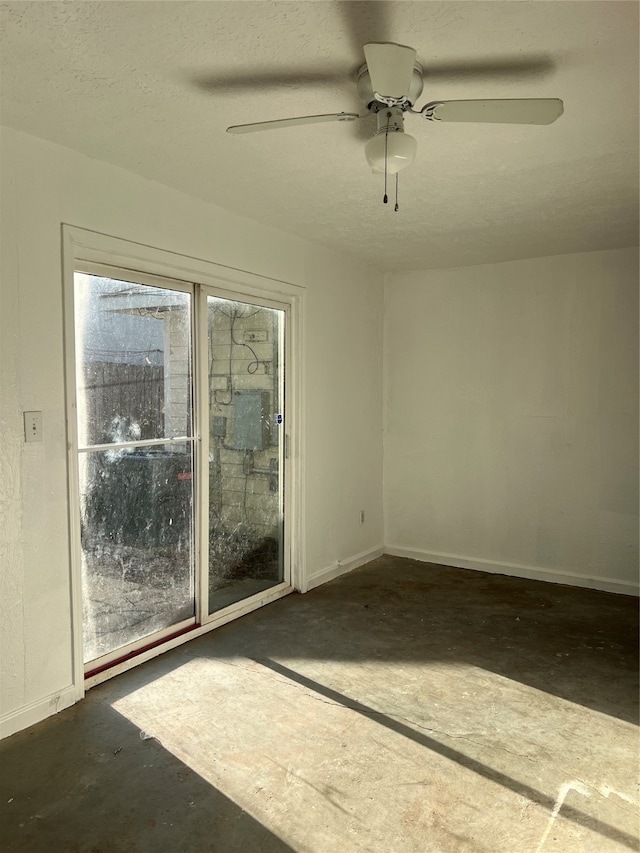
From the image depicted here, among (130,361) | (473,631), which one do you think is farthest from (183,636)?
(473,631)

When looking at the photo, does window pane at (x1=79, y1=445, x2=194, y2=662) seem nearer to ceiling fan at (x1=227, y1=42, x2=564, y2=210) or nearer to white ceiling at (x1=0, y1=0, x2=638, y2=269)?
white ceiling at (x1=0, y1=0, x2=638, y2=269)

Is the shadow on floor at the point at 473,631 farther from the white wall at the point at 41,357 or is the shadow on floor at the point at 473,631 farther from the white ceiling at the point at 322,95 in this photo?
the white ceiling at the point at 322,95

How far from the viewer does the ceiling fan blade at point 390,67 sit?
169cm

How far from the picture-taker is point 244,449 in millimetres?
3938

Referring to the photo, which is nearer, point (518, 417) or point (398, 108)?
point (398, 108)

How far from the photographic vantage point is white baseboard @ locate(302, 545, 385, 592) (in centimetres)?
449

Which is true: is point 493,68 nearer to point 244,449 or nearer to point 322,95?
point 322,95

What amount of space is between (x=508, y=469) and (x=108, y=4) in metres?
4.15

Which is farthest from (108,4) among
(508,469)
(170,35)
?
(508,469)

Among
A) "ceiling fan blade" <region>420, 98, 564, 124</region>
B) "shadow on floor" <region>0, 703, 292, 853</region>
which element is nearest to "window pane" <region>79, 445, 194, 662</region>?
"shadow on floor" <region>0, 703, 292, 853</region>

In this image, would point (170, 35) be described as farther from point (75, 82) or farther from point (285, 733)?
point (285, 733)

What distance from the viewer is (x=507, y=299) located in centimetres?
482

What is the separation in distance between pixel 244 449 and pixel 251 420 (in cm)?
20

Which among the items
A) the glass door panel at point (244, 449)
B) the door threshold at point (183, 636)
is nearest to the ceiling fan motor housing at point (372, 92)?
the glass door panel at point (244, 449)
